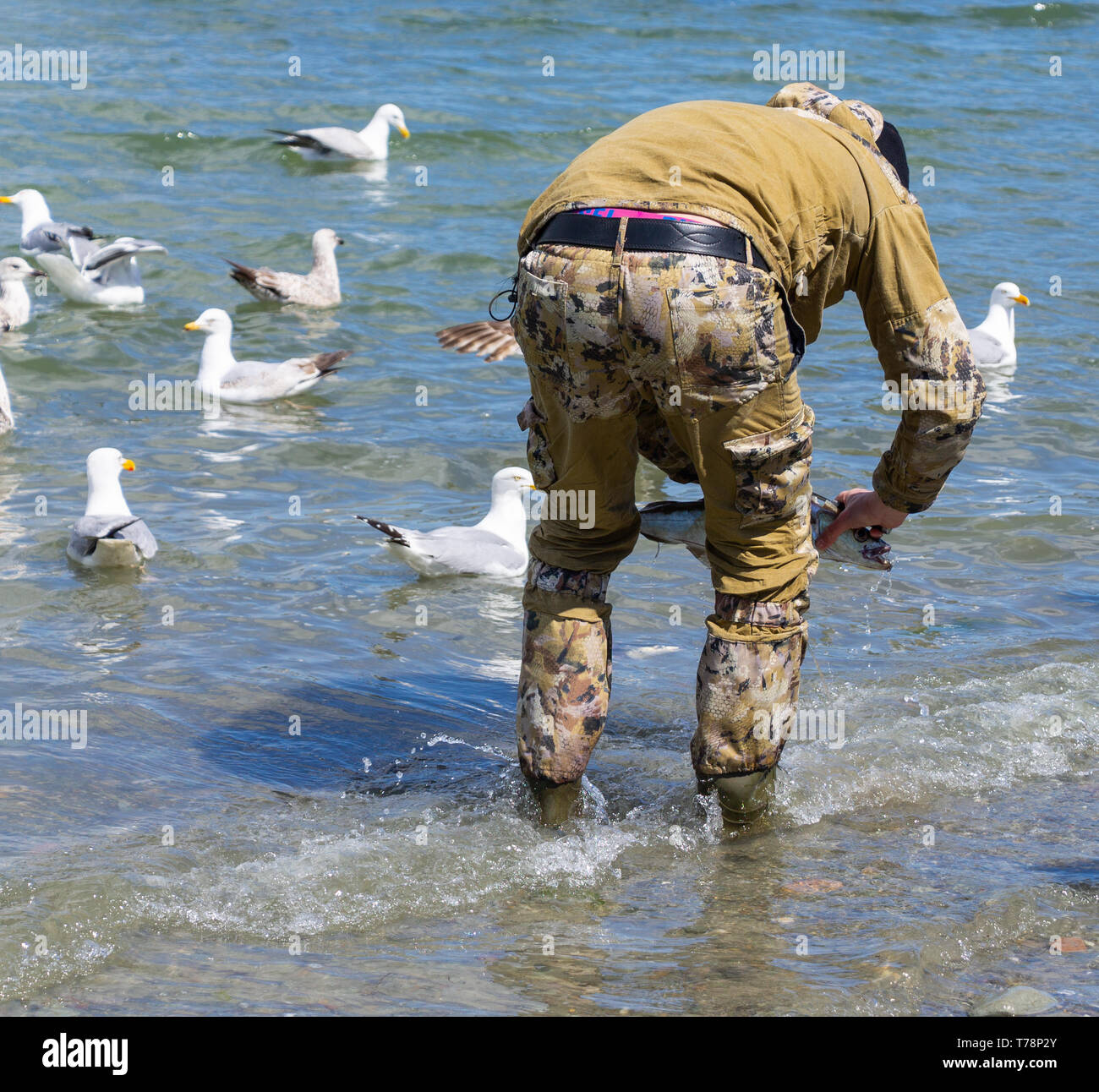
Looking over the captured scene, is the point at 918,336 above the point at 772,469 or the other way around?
above

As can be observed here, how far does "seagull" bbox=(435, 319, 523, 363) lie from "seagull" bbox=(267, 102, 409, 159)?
20.5ft

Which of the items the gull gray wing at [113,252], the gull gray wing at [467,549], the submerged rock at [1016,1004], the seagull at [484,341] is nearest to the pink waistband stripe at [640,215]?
the submerged rock at [1016,1004]

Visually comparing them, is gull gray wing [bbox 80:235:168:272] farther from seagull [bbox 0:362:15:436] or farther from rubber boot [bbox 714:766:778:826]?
rubber boot [bbox 714:766:778:826]

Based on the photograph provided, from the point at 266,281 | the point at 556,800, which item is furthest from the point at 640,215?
the point at 266,281

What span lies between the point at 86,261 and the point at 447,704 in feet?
23.7

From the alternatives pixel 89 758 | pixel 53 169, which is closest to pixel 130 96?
pixel 53 169

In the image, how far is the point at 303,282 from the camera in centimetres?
1162

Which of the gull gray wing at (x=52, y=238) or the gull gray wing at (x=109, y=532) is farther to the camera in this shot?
the gull gray wing at (x=52, y=238)

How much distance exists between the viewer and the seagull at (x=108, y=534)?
21.2 feet

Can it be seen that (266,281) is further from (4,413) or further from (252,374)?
(4,413)

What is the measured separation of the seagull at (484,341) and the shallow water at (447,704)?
0.52 feet

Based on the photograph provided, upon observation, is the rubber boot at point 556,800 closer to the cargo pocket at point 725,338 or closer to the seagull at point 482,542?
the cargo pocket at point 725,338

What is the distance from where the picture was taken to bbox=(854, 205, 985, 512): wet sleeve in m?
3.58

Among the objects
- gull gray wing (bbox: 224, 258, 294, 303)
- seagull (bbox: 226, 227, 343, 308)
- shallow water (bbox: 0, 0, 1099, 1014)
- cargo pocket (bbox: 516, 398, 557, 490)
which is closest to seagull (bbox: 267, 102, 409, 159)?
shallow water (bbox: 0, 0, 1099, 1014)
